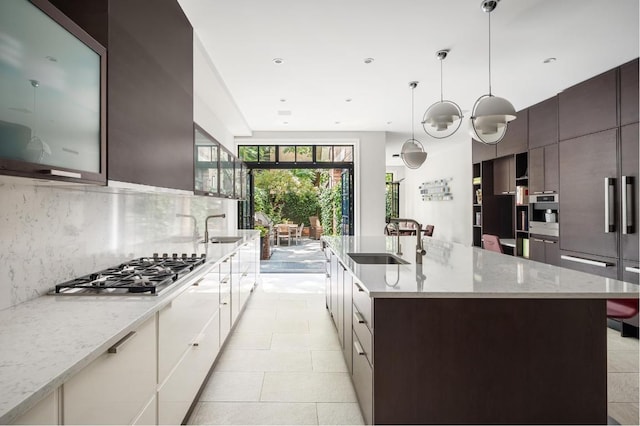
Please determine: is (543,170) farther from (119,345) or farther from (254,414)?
(119,345)

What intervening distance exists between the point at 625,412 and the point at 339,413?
1789 mm

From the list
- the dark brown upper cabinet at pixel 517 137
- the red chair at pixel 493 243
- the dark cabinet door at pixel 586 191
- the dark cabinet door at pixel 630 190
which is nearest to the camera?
the dark cabinet door at pixel 630 190

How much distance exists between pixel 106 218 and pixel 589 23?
4037 mm

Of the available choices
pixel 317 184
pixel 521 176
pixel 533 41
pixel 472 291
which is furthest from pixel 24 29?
pixel 317 184

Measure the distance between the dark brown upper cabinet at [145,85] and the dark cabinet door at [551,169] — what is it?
461 cm

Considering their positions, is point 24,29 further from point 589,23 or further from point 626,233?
point 626,233

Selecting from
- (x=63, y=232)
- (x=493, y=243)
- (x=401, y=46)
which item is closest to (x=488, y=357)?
(x=63, y=232)

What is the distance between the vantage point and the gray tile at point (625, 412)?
7.04ft

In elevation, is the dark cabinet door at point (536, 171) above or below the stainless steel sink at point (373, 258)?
above

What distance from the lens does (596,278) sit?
1.94 meters

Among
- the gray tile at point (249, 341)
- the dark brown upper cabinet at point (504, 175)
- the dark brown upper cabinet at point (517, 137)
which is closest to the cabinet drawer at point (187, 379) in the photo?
the gray tile at point (249, 341)

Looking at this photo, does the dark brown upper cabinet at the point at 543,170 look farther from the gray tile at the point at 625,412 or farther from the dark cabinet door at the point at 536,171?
the gray tile at the point at 625,412

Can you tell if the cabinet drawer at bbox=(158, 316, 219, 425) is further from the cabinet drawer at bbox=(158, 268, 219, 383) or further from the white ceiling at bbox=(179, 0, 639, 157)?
the white ceiling at bbox=(179, 0, 639, 157)

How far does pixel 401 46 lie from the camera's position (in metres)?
3.48
